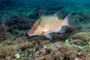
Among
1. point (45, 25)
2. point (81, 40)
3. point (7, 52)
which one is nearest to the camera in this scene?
Answer: point (45, 25)

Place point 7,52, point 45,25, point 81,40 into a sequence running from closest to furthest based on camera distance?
point 45,25 < point 7,52 < point 81,40

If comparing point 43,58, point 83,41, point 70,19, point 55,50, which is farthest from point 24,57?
point 83,41

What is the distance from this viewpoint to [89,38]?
12.5ft

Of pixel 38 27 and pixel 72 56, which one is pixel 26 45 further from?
pixel 72 56

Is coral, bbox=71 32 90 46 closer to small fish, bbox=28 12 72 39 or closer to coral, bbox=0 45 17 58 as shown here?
small fish, bbox=28 12 72 39

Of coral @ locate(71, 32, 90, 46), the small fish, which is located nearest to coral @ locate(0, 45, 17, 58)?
the small fish

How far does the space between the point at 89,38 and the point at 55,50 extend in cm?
162

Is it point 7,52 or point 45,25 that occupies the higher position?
point 45,25

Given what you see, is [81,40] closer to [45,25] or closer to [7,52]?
[45,25]

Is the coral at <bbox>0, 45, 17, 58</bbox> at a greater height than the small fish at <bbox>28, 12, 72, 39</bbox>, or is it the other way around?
the small fish at <bbox>28, 12, 72, 39</bbox>

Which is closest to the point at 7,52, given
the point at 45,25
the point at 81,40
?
the point at 45,25

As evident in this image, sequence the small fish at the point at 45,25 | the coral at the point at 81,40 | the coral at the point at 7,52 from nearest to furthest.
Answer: the small fish at the point at 45,25 < the coral at the point at 7,52 < the coral at the point at 81,40

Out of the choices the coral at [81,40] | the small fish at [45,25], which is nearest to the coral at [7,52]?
the small fish at [45,25]

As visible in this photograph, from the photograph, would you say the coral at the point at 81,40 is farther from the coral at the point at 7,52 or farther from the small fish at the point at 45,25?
the coral at the point at 7,52
